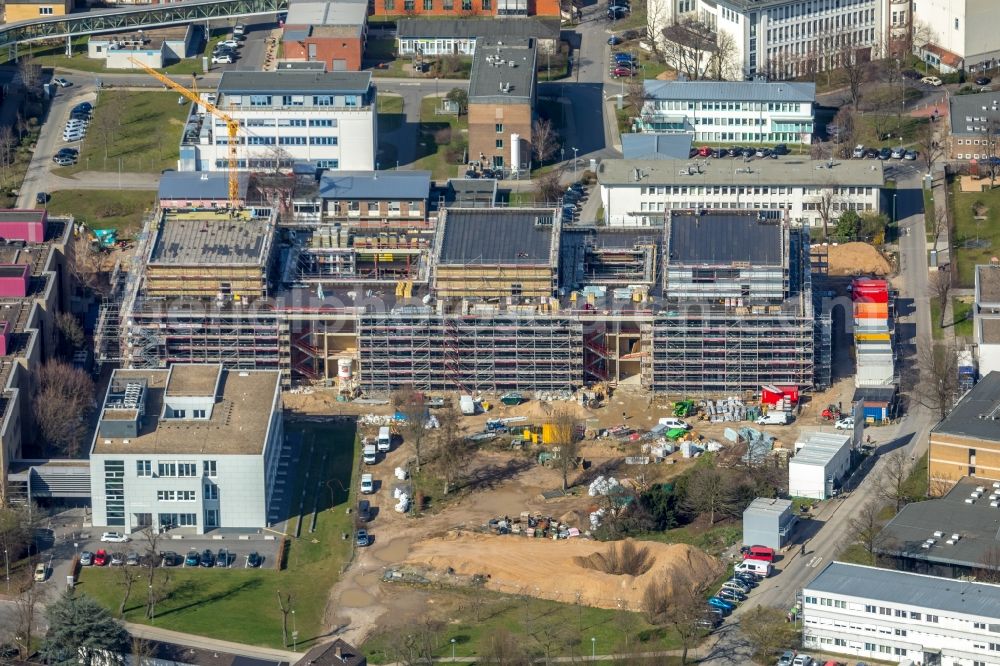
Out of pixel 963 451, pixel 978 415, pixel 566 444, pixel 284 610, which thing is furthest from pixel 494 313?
pixel 284 610

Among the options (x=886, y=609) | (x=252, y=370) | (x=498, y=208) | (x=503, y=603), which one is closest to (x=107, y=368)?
(x=252, y=370)

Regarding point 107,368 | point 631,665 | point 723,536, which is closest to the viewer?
point 631,665

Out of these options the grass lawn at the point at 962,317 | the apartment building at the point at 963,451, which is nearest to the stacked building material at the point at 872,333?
the grass lawn at the point at 962,317

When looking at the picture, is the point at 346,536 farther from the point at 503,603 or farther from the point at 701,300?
the point at 701,300

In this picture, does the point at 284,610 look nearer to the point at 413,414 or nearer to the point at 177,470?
the point at 177,470

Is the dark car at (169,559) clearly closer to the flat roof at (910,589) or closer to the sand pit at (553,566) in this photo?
the sand pit at (553,566)

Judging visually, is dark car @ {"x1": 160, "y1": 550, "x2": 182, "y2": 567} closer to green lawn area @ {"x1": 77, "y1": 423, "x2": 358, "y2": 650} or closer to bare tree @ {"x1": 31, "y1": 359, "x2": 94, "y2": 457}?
green lawn area @ {"x1": 77, "y1": 423, "x2": 358, "y2": 650}

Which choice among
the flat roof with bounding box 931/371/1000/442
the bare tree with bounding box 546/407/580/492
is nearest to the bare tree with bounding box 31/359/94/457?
the bare tree with bounding box 546/407/580/492
